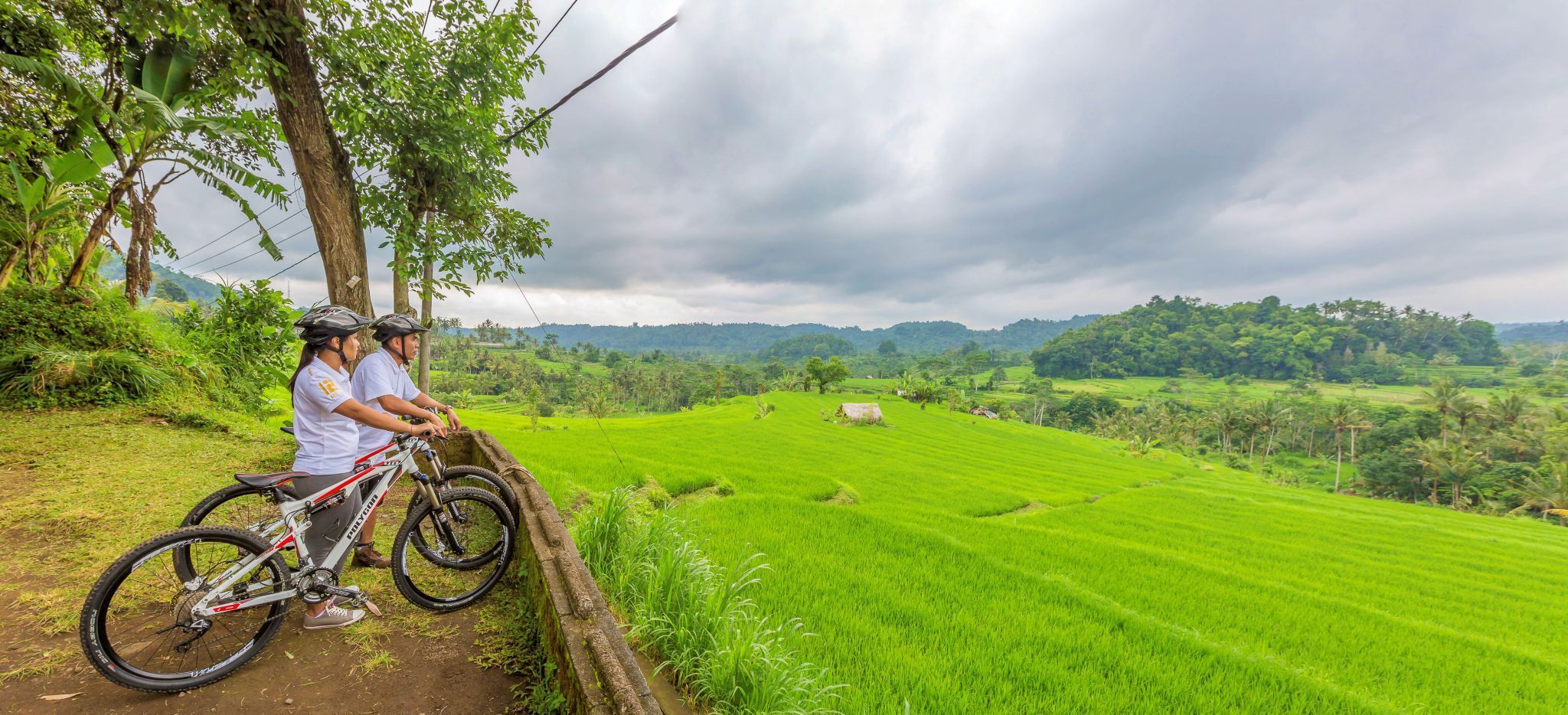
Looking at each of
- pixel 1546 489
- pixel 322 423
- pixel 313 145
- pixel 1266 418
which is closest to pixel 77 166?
pixel 313 145

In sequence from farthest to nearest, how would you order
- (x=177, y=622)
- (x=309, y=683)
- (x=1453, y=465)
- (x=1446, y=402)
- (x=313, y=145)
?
1. (x=1446, y=402)
2. (x=1453, y=465)
3. (x=313, y=145)
4. (x=309, y=683)
5. (x=177, y=622)

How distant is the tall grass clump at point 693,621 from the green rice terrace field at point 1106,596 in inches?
26.6

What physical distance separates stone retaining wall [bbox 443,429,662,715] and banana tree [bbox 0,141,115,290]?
23.8ft

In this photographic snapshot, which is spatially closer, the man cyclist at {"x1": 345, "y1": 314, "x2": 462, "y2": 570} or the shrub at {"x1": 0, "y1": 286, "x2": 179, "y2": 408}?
the man cyclist at {"x1": 345, "y1": 314, "x2": 462, "y2": 570}

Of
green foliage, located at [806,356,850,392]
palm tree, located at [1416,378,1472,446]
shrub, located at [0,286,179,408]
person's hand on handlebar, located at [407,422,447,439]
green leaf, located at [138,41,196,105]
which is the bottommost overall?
palm tree, located at [1416,378,1472,446]

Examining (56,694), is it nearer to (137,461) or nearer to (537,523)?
(537,523)

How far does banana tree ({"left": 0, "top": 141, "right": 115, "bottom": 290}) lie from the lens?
19.0 ft

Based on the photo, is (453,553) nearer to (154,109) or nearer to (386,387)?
(386,387)

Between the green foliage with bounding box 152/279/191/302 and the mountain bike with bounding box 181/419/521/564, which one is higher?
the green foliage with bounding box 152/279/191/302

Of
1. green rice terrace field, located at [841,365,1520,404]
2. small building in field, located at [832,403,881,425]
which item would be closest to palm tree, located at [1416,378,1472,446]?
green rice terrace field, located at [841,365,1520,404]

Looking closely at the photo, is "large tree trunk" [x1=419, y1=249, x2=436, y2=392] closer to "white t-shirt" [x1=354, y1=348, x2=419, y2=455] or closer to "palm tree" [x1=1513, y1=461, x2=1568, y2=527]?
"white t-shirt" [x1=354, y1=348, x2=419, y2=455]

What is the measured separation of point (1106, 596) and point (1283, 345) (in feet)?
496

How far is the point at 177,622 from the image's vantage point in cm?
230

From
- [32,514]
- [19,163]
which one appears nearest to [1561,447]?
[32,514]
